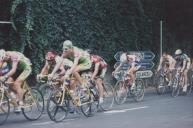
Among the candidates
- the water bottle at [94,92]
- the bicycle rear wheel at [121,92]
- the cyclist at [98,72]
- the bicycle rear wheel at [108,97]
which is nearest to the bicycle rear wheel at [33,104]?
the water bottle at [94,92]

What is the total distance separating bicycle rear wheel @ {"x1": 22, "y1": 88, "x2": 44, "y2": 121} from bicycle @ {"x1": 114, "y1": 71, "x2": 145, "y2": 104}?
3.95 m

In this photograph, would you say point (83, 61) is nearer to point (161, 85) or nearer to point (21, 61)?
point (21, 61)

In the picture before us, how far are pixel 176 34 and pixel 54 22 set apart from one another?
10865mm

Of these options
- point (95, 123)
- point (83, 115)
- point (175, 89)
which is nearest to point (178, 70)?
point (175, 89)

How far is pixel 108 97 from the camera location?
17.7 metres

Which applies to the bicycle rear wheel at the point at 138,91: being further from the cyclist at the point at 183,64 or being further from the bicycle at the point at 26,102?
the bicycle at the point at 26,102

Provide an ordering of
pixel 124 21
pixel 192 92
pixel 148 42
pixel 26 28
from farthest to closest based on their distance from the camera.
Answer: pixel 148 42 → pixel 124 21 → pixel 192 92 → pixel 26 28

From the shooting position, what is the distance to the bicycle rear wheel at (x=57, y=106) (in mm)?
13570

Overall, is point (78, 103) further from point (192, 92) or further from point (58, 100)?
point (192, 92)

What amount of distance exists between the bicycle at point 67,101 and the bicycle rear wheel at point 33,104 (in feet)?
2.30

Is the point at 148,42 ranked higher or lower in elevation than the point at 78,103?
higher

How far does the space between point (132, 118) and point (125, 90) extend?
13.5 feet

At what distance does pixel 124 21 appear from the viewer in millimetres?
25891

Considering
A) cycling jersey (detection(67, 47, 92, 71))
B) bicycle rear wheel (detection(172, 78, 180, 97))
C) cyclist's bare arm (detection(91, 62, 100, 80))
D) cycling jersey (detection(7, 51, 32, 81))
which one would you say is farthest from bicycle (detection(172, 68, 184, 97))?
cycling jersey (detection(7, 51, 32, 81))
